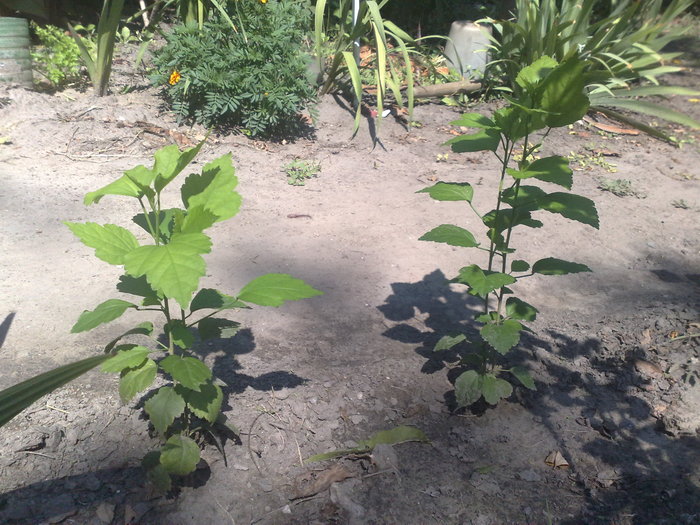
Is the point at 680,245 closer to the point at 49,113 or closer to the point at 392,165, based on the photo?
the point at 392,165

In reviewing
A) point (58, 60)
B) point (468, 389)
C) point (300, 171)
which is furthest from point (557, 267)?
point (58, 60)

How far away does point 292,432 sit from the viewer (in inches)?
82.9

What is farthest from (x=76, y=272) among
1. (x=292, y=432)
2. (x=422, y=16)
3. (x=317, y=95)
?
(x=422, y=16)

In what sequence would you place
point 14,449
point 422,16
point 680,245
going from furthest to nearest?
point 422,16 → point 680,245 → point 14,449

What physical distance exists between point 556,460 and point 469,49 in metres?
5.05

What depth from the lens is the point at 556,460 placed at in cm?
213

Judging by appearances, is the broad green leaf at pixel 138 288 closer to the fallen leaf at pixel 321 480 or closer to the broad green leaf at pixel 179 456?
the broad green leaf at pixel 179 456

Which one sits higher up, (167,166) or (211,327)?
(167,166)

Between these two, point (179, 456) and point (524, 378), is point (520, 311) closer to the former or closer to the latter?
point (524, 378)

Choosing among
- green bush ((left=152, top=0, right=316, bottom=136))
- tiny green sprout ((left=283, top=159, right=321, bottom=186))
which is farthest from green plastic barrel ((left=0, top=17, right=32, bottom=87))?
tiny green sprout ((left=283, top=159, right=321, bottom=186))

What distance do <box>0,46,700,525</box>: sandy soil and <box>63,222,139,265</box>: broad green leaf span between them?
729 mm

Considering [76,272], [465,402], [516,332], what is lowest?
[76,272]

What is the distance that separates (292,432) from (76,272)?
59.8 inches

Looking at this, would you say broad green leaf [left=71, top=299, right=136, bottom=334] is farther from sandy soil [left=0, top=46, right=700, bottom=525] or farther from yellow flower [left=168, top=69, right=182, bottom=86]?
yellow flower [left=168, top=69, right=182, bottom=86]
